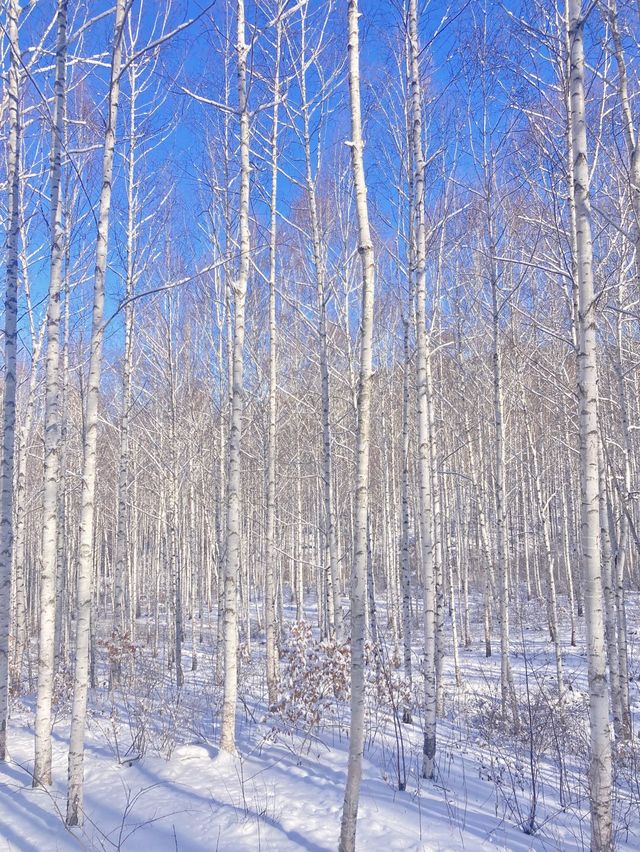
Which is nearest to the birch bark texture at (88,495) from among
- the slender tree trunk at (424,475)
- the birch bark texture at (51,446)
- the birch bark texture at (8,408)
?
the birch bark texture at (51,446)

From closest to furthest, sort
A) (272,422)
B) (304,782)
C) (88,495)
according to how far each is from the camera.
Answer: (88,495)
(304,782)
(272,422)

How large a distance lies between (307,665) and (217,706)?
2009 millimetres

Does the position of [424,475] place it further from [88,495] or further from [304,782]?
[88,495]

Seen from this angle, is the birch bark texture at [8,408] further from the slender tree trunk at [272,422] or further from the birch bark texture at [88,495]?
the slender tree trunk at [272,422]

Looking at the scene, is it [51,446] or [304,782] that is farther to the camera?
[304,782]

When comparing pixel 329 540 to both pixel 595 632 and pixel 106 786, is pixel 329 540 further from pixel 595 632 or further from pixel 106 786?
pixel 595 632

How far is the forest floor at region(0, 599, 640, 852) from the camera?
411cm

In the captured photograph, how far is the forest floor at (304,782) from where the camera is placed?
4.11 m

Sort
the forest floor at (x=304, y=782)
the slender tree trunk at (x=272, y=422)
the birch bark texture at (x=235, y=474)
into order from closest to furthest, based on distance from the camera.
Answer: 1. the forest floor at (x=304, y=782)
2. the birch bark texture at (x=235, y=474)
3. the slender tree trunk at (x=272, y=422)

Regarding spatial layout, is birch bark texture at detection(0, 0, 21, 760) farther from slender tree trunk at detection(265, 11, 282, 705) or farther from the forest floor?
slender tree trunk at detection(265, 11, 282, 705)

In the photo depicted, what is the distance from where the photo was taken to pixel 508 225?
892 centimetres

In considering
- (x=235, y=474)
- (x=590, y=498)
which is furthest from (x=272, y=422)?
(x=590, y=498)

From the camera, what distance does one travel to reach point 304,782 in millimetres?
5180

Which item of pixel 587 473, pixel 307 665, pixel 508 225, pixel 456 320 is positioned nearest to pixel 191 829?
pixel 307 665
